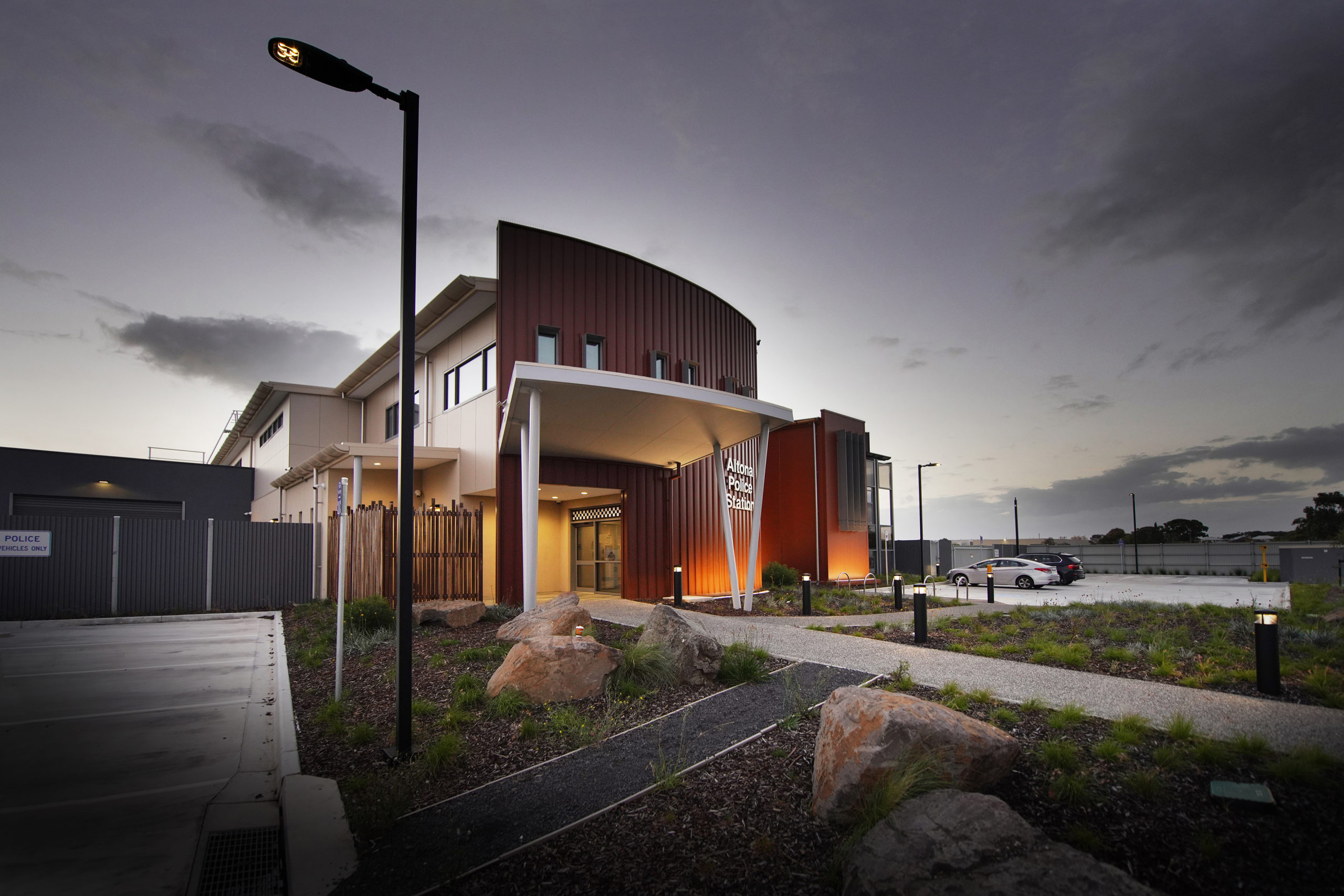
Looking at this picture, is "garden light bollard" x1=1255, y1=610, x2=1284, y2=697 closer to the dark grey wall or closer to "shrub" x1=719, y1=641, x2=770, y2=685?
"shrub" x1=719, y1=641, x2=770, y2=685

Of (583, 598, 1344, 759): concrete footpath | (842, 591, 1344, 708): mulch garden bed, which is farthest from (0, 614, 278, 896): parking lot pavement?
(842, 591, 1344, 708): mulch garden bed

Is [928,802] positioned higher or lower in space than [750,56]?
lower

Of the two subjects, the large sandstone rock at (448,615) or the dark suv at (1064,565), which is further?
the dark suv at (1064,565)

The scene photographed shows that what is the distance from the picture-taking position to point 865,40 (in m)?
9.05

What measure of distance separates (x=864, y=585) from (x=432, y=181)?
21.2 m

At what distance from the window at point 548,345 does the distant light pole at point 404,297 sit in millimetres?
10594

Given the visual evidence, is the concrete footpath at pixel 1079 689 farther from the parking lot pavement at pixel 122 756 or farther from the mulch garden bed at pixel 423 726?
the parking lot pavement at pixel 122 756

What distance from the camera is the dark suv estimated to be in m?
27.1

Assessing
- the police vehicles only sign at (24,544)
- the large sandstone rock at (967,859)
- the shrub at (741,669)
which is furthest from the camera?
the police vehicles only sign at (24,544)

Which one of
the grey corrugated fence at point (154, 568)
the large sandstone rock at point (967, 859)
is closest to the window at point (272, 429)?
the grey corrugated fence at point (154, 568)

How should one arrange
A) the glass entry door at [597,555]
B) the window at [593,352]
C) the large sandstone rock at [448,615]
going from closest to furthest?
the large sandstone rock at [448,615]
the window at [593,352]
the glass entry door at [597,555]

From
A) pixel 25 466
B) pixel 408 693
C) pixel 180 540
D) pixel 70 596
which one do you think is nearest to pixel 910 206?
pixel 408 693

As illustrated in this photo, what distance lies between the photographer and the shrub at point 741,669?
7051mm

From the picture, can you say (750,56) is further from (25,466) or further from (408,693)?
(25,466)
